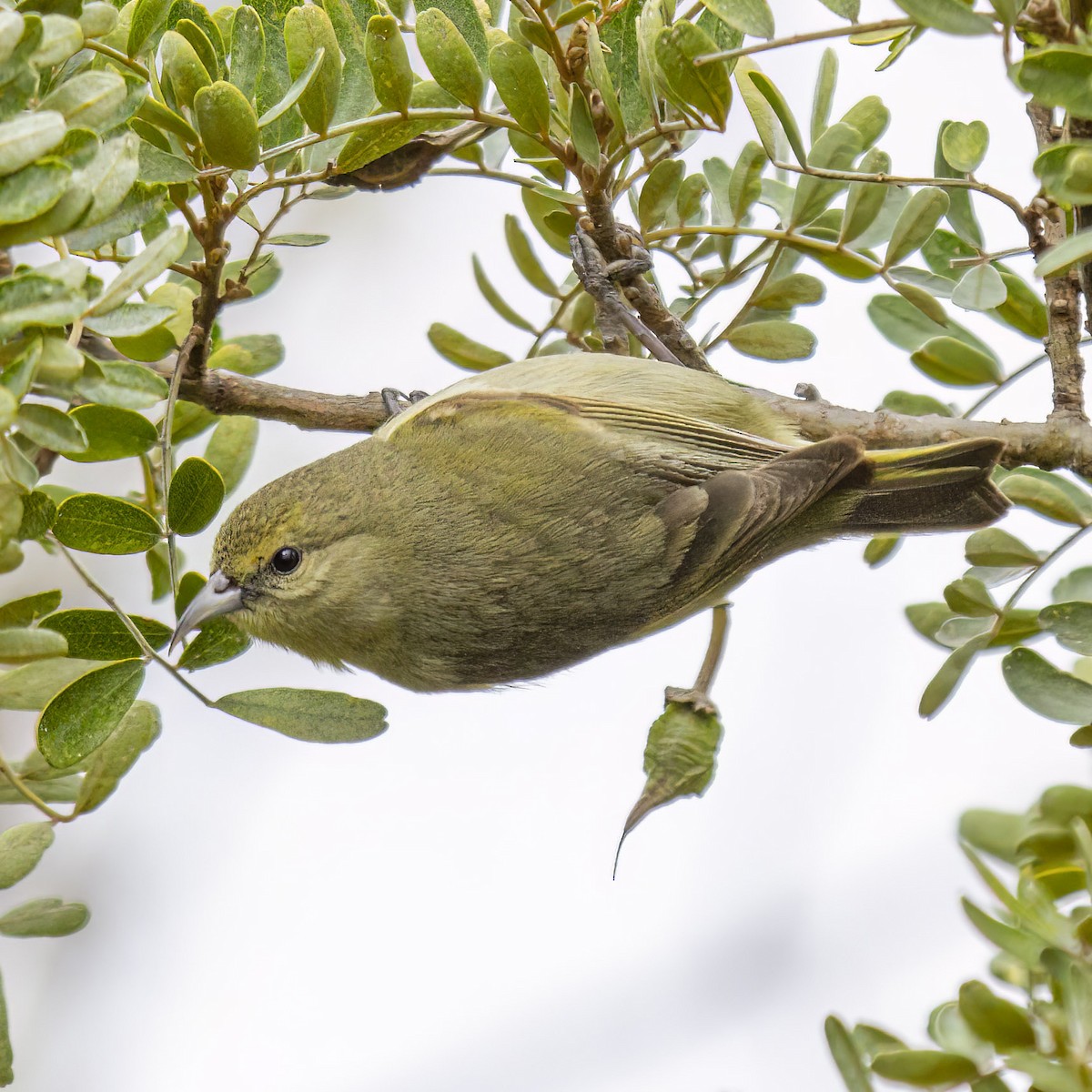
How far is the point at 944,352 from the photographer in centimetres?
261

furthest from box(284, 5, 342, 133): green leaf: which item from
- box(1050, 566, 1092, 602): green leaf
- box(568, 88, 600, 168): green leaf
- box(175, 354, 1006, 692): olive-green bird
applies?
box(1050, 566, 1092, 602): green leaf

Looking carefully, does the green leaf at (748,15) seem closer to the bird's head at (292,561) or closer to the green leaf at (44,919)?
the bird's head at (292,561)

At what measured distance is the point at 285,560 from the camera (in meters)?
2.94

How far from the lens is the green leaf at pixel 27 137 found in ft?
4.69

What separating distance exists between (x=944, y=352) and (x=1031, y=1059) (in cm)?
146

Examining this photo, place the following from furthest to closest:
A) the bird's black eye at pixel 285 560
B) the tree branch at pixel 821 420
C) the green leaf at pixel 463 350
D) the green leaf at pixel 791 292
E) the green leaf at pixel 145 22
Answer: the green leaf at pixel 463 350, the bird's black eye at pixel 285 560, the green leaf at pixel 791 292, the tree branch at pixel 821 420, the green leaf at pixel 145 22

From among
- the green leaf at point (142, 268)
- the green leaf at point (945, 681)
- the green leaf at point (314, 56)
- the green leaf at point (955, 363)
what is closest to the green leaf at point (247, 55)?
the green leaf at point (314, 56)

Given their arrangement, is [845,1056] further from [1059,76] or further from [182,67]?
[182,67]

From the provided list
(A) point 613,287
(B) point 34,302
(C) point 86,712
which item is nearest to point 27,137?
(B) point 34,302

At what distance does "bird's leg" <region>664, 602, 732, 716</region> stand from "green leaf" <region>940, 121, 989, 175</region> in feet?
3.74

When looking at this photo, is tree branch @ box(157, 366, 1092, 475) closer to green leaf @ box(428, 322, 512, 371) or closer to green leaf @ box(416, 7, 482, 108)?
green leaf @ box(428, 322, 512, 371)

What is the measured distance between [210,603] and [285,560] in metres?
0.31

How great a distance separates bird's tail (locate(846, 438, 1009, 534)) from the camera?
2555 millimetres

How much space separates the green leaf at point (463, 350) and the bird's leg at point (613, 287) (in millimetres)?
298
